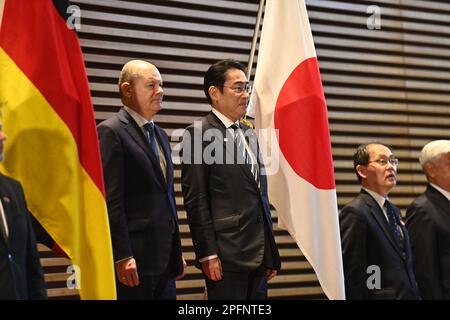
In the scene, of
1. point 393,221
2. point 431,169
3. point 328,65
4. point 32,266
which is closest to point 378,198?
point 393,221

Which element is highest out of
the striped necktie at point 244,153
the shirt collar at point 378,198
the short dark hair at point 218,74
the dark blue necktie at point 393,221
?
the short dark hair at point 218,74

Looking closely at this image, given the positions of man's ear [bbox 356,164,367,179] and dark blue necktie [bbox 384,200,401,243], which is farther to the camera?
man's ear [bbox 356,164,367,179]

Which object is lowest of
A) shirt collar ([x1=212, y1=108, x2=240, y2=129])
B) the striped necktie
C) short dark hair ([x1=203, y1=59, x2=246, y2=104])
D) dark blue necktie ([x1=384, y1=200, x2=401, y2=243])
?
dark blue necktie ([x1=384, y1=200, x2=401, y2=243])

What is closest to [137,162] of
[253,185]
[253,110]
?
[253,185]

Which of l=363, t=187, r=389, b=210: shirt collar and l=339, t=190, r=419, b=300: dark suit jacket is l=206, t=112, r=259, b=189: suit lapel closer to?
l=339, t=190, r=419, b=300: dark suit jacket

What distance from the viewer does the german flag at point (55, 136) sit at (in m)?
3.10

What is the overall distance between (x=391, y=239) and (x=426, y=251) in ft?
1.21

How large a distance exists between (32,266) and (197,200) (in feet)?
3.46

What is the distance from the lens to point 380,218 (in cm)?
443

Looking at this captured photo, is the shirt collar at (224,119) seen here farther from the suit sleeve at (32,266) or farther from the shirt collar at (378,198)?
the suit sleeve at (32,266)

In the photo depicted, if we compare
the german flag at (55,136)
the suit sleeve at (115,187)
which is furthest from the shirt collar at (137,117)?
the german flag at (55,136)

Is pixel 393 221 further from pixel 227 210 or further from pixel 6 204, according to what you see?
pixel 6 204

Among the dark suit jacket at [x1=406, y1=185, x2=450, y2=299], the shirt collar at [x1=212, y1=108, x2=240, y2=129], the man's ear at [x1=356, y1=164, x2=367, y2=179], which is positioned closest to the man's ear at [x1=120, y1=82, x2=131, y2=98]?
the shirt collar at [x1=212, y1=108, x2=240, y2=129]

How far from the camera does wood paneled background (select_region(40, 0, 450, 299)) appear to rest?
5156 millimetres
